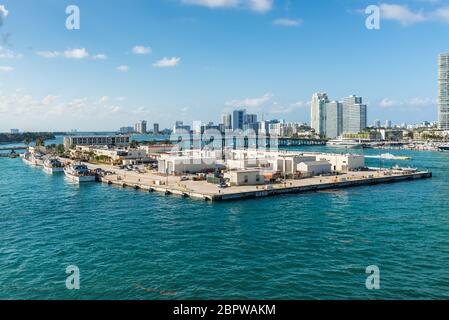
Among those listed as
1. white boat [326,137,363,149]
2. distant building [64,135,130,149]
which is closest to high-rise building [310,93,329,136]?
white boat [326,137,363,149]

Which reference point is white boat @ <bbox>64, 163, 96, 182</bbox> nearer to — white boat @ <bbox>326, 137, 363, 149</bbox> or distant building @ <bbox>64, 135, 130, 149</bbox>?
distant building @ <bbox>64, 135, 130, 149</bbox>

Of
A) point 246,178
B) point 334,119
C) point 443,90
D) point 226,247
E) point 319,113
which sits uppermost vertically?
point 443,90

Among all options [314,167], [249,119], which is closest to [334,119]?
[249,119]

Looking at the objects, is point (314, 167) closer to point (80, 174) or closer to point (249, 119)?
point (80, 174)

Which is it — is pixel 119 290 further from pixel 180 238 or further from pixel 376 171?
pixel 376 171

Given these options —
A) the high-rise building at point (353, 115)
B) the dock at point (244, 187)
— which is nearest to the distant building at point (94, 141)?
the dock at point (244, 187)

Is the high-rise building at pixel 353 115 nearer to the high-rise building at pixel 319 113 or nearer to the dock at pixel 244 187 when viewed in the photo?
the high-rise building at pixel 319 113

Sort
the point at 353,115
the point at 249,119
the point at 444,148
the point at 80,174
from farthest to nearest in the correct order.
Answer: the point at 249,119 < the point at 353,115 < the point at 444,148 < the point at 80,174
